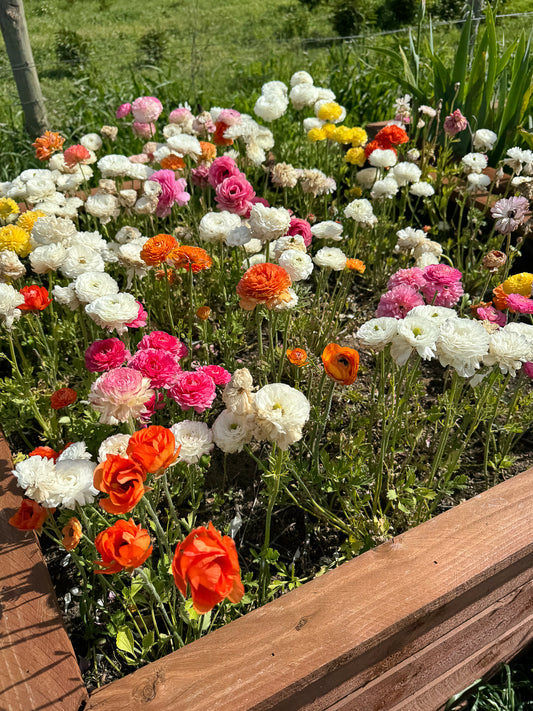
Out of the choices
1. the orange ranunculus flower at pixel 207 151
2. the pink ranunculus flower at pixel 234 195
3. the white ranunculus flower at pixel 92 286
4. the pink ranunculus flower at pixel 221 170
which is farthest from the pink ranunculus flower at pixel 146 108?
the white ranunculus flower at pixel 92 286

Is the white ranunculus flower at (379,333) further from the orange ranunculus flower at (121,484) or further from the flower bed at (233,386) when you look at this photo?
the orange ranunculus flower at (121,484)

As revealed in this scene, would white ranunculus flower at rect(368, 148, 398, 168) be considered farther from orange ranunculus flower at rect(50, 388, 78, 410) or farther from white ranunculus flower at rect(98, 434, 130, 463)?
white ranunculus flower at rect(98, 434, 130, 463)

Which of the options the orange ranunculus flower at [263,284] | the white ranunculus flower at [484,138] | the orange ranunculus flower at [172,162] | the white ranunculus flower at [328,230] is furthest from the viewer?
the white ranunculus flower at [484,138]

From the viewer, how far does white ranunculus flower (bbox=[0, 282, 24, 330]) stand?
1.36 m

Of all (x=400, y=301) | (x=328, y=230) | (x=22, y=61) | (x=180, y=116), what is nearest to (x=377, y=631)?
(x=400, y=301)

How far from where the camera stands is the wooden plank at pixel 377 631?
2.89ft

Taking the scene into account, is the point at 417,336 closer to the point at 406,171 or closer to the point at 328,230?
the point at 328,230

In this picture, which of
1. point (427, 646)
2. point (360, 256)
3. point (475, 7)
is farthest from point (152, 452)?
point (475, 7)

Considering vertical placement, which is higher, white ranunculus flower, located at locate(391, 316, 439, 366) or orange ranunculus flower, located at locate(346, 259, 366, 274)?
white ranunculus flower, located at locate(391, 316, 439, 366)

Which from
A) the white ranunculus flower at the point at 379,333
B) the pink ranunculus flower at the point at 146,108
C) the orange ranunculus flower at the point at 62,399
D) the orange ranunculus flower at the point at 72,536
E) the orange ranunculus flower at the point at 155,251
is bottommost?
the orange ranunculus flower at the point at 72,536

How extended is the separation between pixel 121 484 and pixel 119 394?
0.21 metres

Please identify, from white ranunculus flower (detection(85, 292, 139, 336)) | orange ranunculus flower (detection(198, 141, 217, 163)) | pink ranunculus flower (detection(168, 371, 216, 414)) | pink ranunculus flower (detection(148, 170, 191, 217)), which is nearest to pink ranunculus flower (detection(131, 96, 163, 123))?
orange ranunculus flower (detection(198, 141, 217, 163))

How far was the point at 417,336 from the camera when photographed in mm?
1077

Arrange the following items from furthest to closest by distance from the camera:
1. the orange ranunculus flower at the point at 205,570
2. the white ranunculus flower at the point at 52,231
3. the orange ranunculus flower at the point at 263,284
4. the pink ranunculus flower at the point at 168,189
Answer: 1. the pink ranunculus flower at the point at 168,189
2. the white ranunculus flower at the point at 52,231
3. the orange ranunculus flower at the point at 263,284
4. the orange ranunculus flower at the point at 205,570
